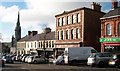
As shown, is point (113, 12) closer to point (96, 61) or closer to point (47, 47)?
point (96, 61)

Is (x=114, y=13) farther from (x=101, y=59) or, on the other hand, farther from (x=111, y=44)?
(x=101, y=59)

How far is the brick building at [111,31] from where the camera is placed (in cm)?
3999

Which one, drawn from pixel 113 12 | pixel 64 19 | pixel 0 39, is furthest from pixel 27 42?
pixel 113 12

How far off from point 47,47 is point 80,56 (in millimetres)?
34780

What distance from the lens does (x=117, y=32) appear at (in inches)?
1574

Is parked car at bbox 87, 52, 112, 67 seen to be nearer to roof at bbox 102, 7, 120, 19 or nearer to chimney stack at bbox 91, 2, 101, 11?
roof at bbox 102, 7, 120, 19

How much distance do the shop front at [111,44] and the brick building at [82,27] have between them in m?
6.04

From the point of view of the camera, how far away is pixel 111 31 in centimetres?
4131

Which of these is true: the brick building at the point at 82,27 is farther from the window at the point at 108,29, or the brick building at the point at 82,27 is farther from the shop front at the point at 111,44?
the window at the point at 108,29

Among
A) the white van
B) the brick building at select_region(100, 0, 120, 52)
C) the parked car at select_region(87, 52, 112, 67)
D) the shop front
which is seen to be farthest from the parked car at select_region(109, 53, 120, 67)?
the brick building at select_region(100, 0, 120, 52)

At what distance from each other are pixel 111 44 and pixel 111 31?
207 centimetres

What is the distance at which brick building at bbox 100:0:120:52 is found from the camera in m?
40.0

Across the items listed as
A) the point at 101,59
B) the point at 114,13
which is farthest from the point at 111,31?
the point at 101,59

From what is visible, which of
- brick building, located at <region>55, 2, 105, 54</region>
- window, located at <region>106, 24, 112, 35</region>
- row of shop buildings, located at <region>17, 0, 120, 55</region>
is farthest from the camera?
brick building, located at <region>55, 2, 105, 54</region>
